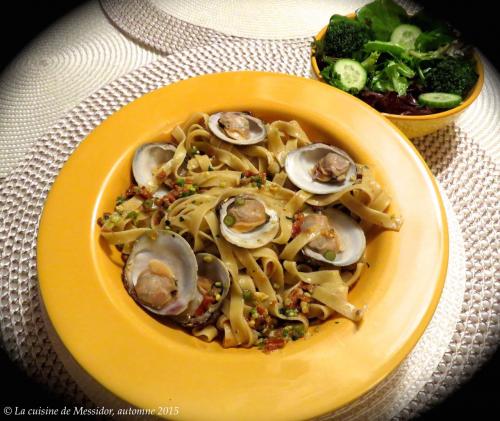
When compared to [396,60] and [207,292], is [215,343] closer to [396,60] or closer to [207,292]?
[207,292]

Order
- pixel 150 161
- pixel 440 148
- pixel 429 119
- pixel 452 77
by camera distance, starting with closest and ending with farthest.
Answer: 1. pixel 150 161
2. pixel 429 119
3. pixel 452 77
4. pixel 440 148

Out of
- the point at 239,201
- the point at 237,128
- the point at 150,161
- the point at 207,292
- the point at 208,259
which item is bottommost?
the point at 207,292

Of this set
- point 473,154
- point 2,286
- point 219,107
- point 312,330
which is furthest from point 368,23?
point 2,286

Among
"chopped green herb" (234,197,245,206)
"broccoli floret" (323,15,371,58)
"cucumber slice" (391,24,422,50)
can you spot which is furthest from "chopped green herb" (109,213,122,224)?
"cucumber slice" (391,24,422,50)

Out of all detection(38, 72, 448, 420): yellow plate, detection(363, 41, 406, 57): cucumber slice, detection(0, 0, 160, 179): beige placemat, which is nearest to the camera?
detection(38, 72, 448, 420): yellow plate

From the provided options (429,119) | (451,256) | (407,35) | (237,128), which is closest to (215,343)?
(237,128)

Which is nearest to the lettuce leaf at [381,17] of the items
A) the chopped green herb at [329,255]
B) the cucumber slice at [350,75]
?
the cucumber slice at [350,75]

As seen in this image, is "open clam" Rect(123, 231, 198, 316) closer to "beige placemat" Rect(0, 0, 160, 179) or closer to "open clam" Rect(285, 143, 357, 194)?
"open clam" Rect(285, 143, 357, 194)
